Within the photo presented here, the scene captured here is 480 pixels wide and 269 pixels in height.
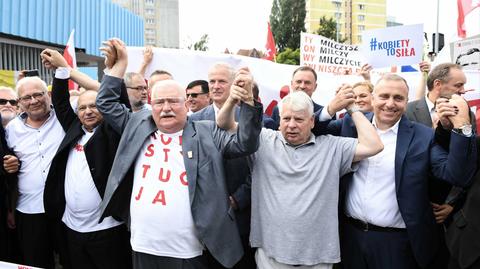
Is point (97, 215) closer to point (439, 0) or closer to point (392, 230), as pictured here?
point (392, 230)

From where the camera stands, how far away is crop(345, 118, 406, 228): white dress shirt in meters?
2.79

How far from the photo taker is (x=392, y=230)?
2797 mm

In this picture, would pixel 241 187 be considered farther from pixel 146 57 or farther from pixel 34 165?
pixel 146 57

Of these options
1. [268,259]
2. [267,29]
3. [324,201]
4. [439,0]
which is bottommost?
[268,259]

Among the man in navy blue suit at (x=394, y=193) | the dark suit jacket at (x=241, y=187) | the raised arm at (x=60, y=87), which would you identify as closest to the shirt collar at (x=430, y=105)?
the man in navy blue suit at (x=394, y=193)

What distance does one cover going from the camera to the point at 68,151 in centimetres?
333

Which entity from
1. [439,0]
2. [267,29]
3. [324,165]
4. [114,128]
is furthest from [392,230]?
[439,0]

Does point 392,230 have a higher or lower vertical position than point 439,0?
lower

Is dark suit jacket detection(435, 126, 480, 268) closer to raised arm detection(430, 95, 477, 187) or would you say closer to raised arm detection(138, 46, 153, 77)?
raised arm detection(430, 95, 477, 187)

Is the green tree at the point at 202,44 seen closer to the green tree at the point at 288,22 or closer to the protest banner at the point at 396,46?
the green tree at the point at 288,22

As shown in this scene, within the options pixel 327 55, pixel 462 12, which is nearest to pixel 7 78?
pixel 327 55

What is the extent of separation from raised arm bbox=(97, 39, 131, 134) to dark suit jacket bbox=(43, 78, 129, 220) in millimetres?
151

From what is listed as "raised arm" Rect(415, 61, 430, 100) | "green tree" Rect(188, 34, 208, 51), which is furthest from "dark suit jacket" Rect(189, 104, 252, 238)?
"green tree" Rect(188, 34, 208, 51)

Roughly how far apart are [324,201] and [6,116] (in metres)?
3.23
